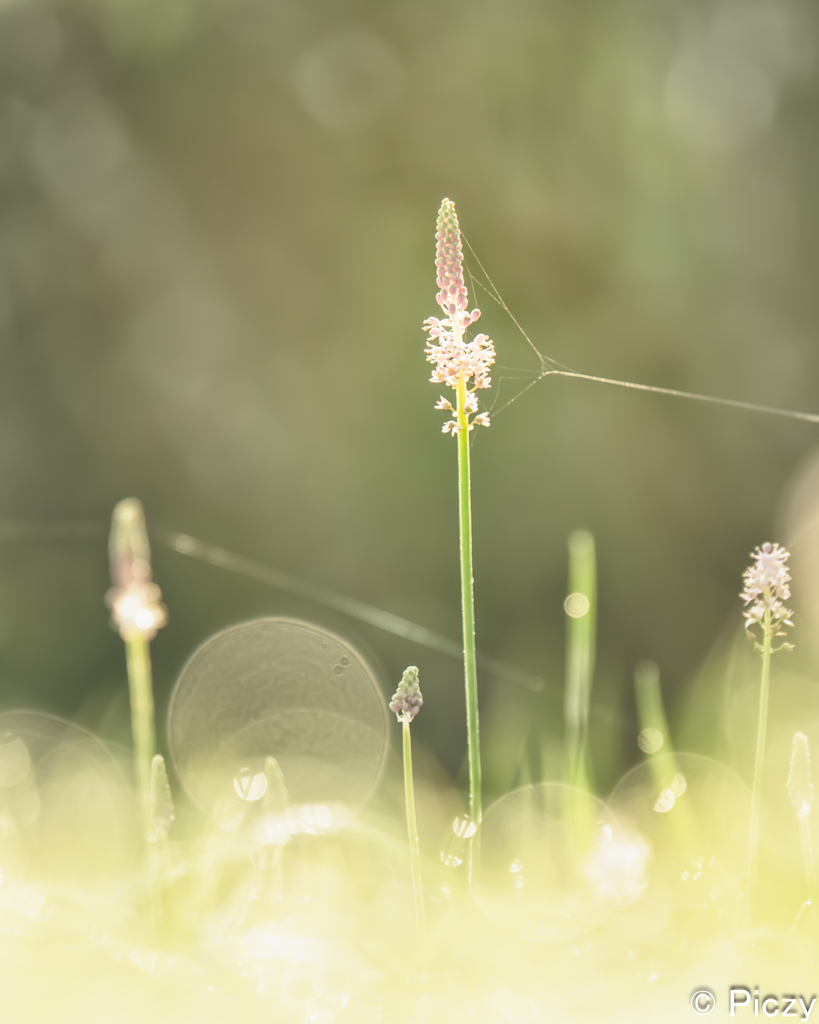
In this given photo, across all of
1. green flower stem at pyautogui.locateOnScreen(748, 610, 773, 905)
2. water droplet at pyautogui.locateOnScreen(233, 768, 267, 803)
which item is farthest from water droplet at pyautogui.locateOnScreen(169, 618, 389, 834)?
green flower stem at pyautogui.locateOnScreen(748, 610, 773, 905)

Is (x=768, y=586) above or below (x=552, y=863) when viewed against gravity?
above

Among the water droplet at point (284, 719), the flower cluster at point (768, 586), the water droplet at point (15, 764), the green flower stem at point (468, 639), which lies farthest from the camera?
the water droplet at point (284, 719)

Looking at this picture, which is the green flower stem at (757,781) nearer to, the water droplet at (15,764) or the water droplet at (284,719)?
the water droplet at (284,719)

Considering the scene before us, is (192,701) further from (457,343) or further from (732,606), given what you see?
(732,606)

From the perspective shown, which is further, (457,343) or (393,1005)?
(457,343)

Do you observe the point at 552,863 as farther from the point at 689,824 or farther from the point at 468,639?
the point at 468,639

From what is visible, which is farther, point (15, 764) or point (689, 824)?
point (15, 764)

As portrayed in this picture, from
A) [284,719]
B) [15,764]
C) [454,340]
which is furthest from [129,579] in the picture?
[284,719]

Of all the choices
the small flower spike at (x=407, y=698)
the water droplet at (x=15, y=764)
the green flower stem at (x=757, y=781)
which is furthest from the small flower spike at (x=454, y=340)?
the water droplet at (x=15, y=764)

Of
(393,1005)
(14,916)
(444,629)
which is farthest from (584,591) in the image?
(444,629)
